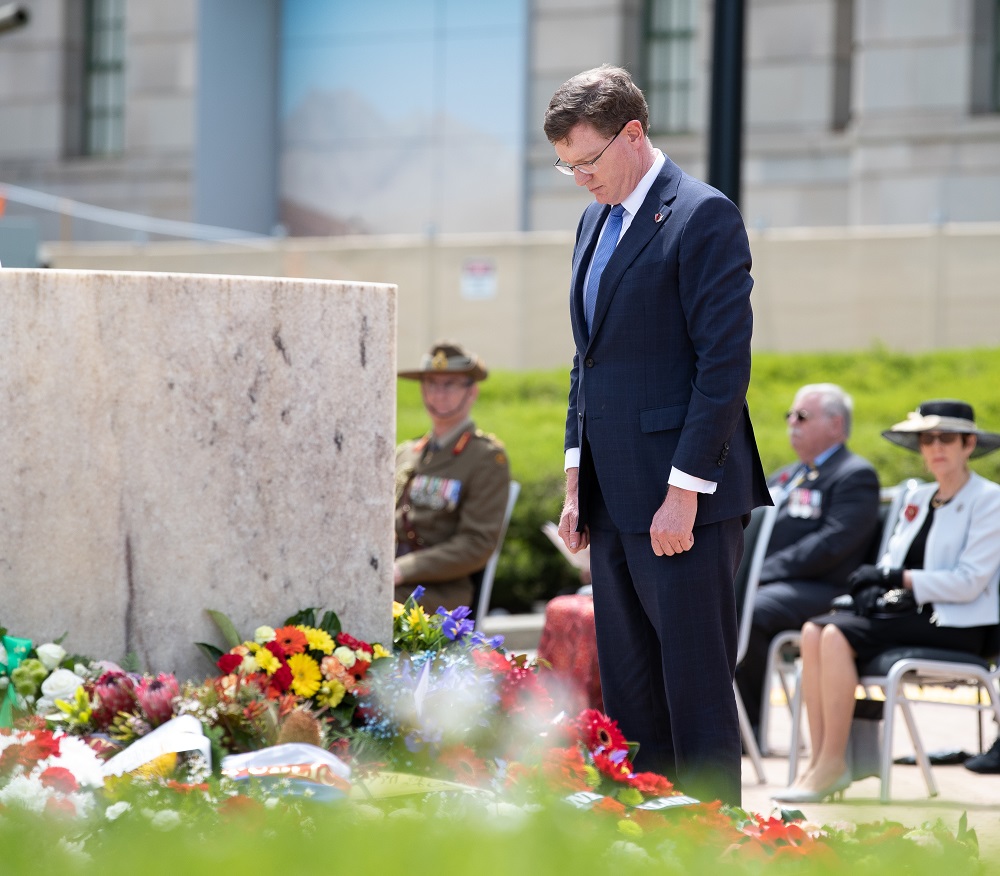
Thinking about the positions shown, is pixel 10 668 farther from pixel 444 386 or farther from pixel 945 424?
pixel 945 424

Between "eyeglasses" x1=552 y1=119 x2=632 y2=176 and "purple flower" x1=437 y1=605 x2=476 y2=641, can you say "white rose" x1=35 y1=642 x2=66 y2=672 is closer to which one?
"purple flower" x1=437 y1=605 x2=476 y2=641

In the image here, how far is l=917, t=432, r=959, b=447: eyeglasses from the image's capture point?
579 cm

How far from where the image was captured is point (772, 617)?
21.0 feet

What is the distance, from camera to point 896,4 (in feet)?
51.8

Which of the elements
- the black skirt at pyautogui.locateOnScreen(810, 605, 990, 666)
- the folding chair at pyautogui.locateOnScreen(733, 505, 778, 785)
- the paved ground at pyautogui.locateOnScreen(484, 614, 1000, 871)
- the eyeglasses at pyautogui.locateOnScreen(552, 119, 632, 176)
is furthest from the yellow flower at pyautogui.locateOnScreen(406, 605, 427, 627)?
the black skirt at pyautogui.locateOnScreen(810, 605, 990, 666)

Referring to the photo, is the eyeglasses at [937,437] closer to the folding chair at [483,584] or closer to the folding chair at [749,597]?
the folding chair at [749,597]

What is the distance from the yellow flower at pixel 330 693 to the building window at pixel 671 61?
15.0 m

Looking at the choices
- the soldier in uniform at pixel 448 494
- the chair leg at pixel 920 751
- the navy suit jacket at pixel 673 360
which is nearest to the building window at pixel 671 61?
the soldier in uniform at pixel 448 494

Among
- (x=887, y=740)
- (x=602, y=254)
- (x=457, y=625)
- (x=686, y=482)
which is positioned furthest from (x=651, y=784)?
(x=887, y=740)

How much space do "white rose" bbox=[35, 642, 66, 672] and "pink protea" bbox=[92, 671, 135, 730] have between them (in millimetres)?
183

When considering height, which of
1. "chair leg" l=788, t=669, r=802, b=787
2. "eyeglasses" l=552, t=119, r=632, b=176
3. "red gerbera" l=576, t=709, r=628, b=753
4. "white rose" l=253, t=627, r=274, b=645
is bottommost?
"chair leg" l=788, t=669, r=802, b=787

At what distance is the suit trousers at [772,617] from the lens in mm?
6410

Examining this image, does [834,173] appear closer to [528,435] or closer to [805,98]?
[805,98]

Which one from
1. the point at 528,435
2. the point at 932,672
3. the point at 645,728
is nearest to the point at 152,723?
the point at 645,728
